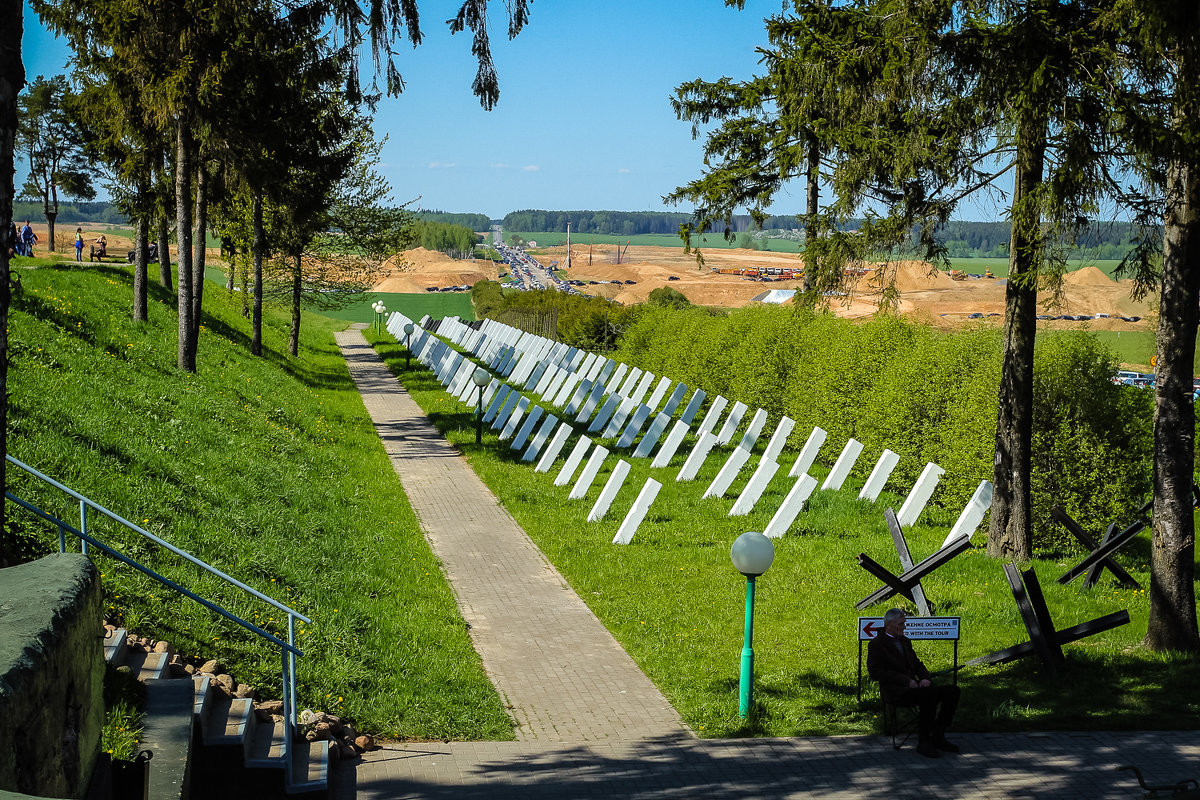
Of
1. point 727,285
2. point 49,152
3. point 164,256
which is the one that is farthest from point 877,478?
point 727,285

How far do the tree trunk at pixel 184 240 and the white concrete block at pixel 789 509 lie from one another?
1131cm

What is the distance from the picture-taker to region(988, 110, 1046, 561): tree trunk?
11008 millimetres

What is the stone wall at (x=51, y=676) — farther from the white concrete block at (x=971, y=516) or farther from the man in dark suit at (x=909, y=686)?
the white concrete block at (x=971, y=516)

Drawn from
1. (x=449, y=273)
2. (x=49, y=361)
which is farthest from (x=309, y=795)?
(x=449, y=273)

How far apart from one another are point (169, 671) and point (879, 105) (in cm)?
921

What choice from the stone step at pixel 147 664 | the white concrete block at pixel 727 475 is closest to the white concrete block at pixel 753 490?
the white concrete block at pixel 727 475

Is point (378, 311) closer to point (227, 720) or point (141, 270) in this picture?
Result: point (141, 270)

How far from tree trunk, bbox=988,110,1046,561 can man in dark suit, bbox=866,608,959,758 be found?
4.71 metres

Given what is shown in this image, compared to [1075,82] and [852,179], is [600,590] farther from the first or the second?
[1075,82]

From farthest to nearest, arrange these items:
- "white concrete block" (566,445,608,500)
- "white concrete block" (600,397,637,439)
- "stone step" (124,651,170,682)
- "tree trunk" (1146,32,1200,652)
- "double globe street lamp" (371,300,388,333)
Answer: "double globe street lamp" (371,300,388,333), "white concrete block" (600,397,637,439), "white concrete block" (566,445,608,500), "tree trunk" (1146,32,1200,652), "stone step" (124,651,170,682)

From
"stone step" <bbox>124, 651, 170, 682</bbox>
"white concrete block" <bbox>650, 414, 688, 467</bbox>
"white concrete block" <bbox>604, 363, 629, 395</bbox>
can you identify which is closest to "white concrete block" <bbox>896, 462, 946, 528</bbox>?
"white concrete block" <bbox>650, 414, 688, 467</bbox>

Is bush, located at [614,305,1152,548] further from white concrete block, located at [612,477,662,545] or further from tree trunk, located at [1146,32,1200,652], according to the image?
white concrete block, located at [612,477,662,545]

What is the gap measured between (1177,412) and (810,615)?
12.2 feet

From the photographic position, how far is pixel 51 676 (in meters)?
4.11
